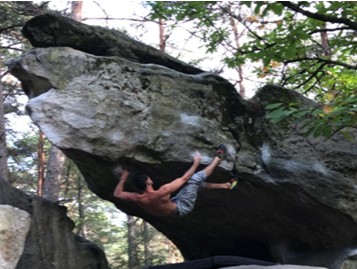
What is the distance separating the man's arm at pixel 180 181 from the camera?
19.3 feet

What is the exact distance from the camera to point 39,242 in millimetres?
7172

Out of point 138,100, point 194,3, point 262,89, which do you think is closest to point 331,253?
point 262,89

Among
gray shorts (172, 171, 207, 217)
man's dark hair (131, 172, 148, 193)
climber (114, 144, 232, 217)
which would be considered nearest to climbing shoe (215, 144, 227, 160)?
climber (114, 144, 232, 217)

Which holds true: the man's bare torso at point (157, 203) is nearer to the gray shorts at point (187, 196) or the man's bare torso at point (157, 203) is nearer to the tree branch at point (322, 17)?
the gray shorts at point (187, 196)

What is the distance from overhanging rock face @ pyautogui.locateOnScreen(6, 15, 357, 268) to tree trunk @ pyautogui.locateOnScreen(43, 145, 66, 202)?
3106 millimetres

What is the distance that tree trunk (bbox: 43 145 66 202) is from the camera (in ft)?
35.6

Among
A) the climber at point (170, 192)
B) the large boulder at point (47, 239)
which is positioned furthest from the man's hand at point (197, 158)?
the large boulder at point (47, 239)

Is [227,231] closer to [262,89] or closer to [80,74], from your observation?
[262,89]

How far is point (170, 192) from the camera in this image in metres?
5.92

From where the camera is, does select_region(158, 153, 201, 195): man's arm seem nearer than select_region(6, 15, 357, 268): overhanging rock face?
Yes

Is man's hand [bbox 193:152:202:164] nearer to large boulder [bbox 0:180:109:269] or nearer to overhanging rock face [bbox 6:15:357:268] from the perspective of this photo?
overhanging rock face [bbox 6:15:357:268]

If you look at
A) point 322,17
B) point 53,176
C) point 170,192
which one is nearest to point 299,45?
point 322,17

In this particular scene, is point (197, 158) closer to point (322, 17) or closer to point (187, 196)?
point (187, 196)

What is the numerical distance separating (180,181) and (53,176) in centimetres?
617
